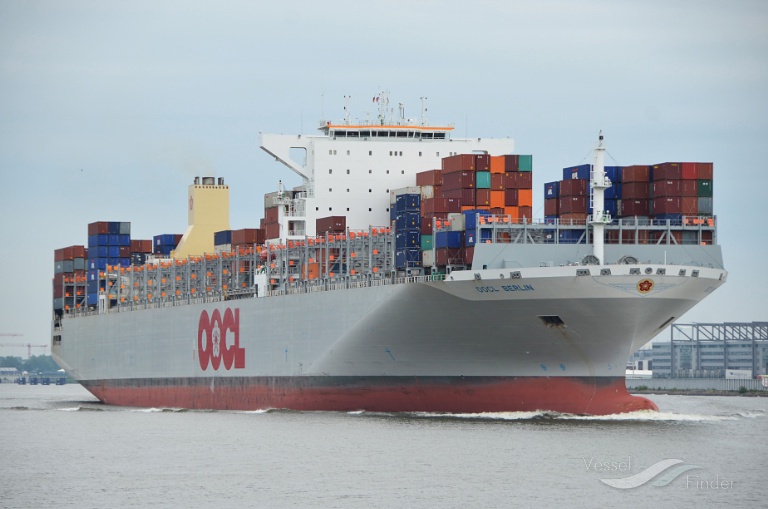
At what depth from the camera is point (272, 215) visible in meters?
59.2

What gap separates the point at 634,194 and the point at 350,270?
38.1 ft

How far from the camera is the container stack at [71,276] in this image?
256 ft

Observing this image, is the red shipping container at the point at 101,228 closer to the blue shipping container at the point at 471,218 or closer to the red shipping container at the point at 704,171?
the blue shipping container at the point at 471,218

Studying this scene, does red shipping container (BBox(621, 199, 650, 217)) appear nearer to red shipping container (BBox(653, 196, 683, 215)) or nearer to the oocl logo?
red shipping container (BBox(653, 196, 683, 215))

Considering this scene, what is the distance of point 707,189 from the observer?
4597 cm

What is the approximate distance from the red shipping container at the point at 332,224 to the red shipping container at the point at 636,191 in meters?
12.4

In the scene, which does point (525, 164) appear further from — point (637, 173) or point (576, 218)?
point (637, 173)

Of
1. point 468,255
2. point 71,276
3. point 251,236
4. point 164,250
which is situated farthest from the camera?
point 71,276

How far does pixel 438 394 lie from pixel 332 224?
34.8 feet

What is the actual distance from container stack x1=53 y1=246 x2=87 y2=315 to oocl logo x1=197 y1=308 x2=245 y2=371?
1833cm

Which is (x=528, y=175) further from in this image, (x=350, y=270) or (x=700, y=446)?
(x=700, y=446)

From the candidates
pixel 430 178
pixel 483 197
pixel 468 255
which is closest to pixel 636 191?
pixel 483 197

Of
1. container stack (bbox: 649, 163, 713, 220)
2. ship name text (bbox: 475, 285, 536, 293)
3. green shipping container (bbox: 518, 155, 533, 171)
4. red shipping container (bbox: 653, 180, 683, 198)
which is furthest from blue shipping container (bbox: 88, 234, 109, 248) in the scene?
red shipping container (bbox: 653, 180, 683, 198)

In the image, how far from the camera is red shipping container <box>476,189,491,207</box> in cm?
4659
